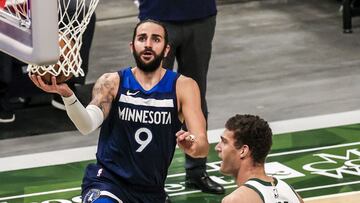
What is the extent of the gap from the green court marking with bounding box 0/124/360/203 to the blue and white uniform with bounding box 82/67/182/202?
1489 millimetres

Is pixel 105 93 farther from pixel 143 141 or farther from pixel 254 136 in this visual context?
pixel 254 136

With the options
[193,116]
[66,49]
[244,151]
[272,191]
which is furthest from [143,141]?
[272,191]

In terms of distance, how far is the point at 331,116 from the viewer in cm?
930

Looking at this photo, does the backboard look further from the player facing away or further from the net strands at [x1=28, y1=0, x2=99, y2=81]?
the player facing away

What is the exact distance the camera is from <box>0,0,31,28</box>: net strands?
4.53 meters

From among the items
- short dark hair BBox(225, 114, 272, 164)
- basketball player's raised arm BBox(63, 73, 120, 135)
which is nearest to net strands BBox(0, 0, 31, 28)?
basketball player's raised arm BBox(63, 73, 120, 135)

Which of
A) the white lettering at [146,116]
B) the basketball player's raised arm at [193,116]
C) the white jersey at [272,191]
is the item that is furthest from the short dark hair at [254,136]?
the white lettering at [146,116]

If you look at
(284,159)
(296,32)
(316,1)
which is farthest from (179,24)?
(316,1)

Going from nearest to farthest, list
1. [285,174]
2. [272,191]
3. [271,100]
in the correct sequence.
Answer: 1. [272,191]
2. [285,174]
3. [271,100]

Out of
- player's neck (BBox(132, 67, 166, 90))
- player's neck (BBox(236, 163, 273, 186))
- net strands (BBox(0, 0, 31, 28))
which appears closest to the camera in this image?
net strands (BBox(0, 0, 31, 28))

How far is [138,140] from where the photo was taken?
6246 mm

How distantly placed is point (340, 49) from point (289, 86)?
138cm

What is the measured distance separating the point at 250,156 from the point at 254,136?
107mm

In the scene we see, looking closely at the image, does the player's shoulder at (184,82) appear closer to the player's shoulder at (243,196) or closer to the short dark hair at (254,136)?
the short dark hair at (254,136)
